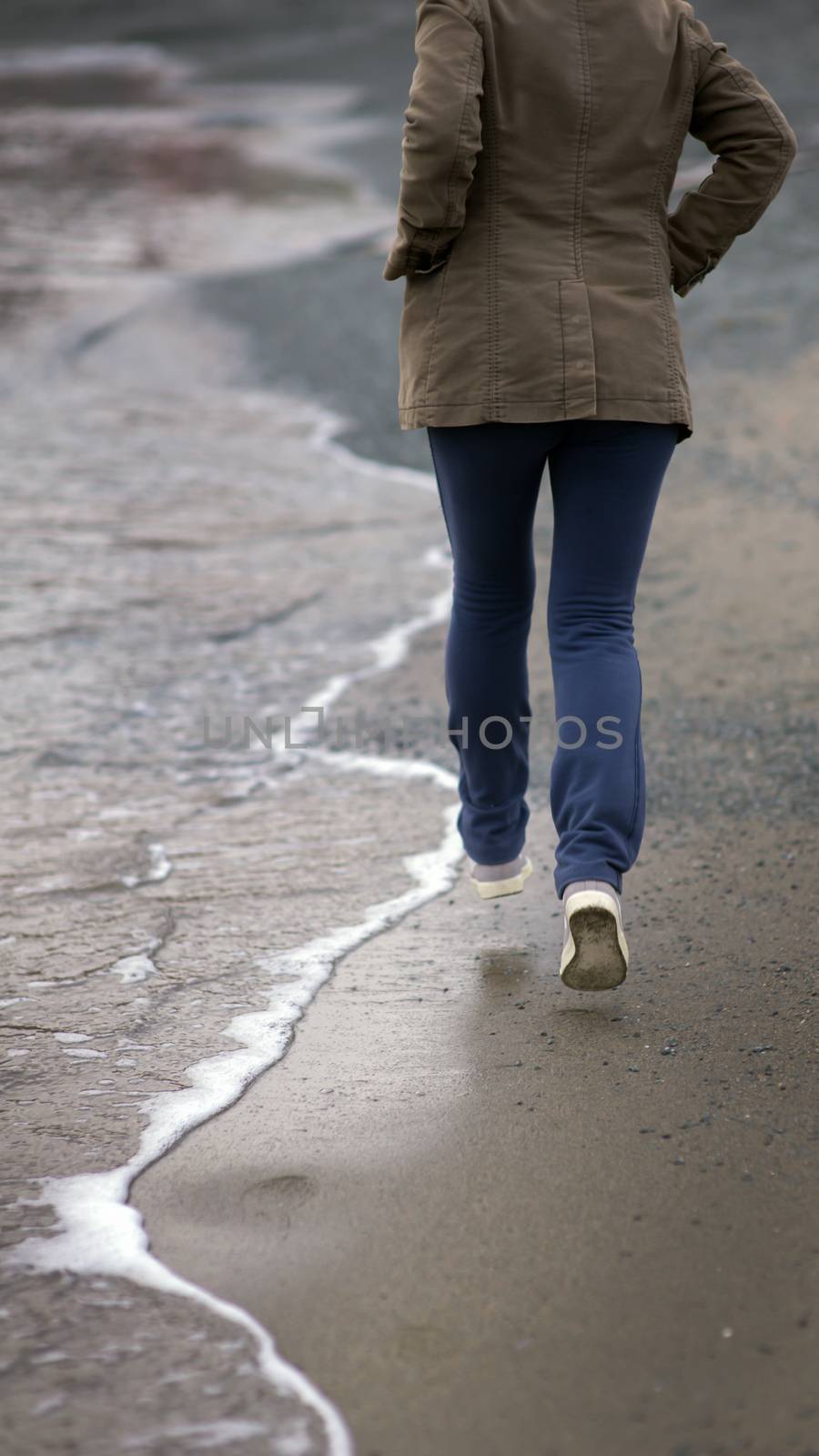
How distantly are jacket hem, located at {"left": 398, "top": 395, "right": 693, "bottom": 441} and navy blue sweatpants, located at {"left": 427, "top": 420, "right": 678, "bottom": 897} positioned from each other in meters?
A: 0.04

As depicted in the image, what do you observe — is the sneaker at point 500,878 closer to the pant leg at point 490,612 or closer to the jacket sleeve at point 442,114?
the pant leg at point 490,612

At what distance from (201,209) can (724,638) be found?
600 inches

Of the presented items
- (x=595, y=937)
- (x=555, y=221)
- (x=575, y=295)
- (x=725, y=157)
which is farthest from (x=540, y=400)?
(x=595, y=937)

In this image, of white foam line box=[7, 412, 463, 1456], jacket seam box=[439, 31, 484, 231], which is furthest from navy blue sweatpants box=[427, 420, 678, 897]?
white foam line box=[7, 412, 463, 1456]

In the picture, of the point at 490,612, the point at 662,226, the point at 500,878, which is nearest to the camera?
the point at 662,226

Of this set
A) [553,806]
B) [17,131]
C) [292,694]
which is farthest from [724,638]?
[17,131]

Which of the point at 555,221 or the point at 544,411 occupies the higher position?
the point at 555,221

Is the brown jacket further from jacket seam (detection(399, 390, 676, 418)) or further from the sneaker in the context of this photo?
the sneaker

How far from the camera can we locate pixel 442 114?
221 centimetres

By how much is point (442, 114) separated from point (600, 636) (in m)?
0.84

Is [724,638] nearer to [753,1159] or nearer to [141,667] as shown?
[141,667]

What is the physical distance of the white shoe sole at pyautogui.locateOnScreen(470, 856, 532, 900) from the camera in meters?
2.77

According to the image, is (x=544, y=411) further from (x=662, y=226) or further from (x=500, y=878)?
(x=500, y=878)

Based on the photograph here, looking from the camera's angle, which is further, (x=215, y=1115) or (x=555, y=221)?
(x=555, y=221)
